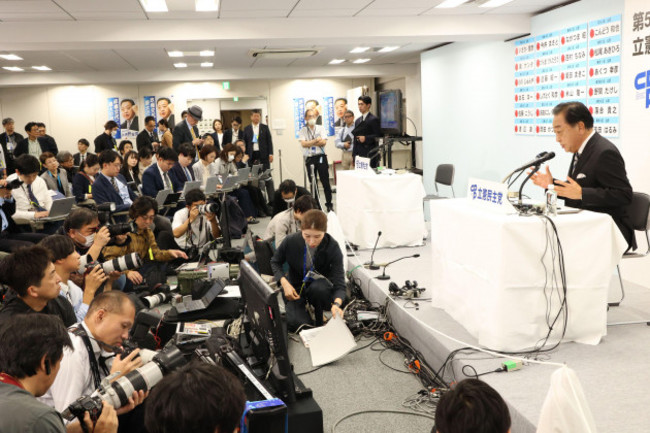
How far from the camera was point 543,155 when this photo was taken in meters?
3.14

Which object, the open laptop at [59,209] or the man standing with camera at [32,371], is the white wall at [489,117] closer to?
the man standing with camera at [32,371]

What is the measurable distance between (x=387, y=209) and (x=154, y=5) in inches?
118

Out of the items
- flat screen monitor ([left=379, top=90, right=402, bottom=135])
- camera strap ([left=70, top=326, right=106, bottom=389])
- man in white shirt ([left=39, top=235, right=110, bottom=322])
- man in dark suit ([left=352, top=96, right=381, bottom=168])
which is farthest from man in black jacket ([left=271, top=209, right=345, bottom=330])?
flat screen monitor ([left=379, top=90, right=402, bottom=135])

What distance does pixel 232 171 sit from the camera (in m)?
8.88

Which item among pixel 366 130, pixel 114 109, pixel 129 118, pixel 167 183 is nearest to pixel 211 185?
pixel 167 183

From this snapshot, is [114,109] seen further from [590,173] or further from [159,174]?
[590,173]

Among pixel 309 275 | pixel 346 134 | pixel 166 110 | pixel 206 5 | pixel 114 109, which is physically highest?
pixel 206 5

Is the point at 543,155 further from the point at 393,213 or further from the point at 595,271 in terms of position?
the point at 393,213

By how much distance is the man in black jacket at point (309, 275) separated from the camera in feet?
13.1

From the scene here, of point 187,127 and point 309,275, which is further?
point 187,127

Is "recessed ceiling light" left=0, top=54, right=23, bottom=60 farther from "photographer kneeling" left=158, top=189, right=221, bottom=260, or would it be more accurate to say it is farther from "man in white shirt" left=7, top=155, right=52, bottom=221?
"photographer kneeling" left=158, top=189, right=221, bottom=260

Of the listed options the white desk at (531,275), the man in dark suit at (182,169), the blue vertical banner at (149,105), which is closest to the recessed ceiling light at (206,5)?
the man in dark suit at (182,169)

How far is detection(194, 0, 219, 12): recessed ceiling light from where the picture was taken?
5.59 m

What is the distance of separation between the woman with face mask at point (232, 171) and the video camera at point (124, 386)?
641 cm
